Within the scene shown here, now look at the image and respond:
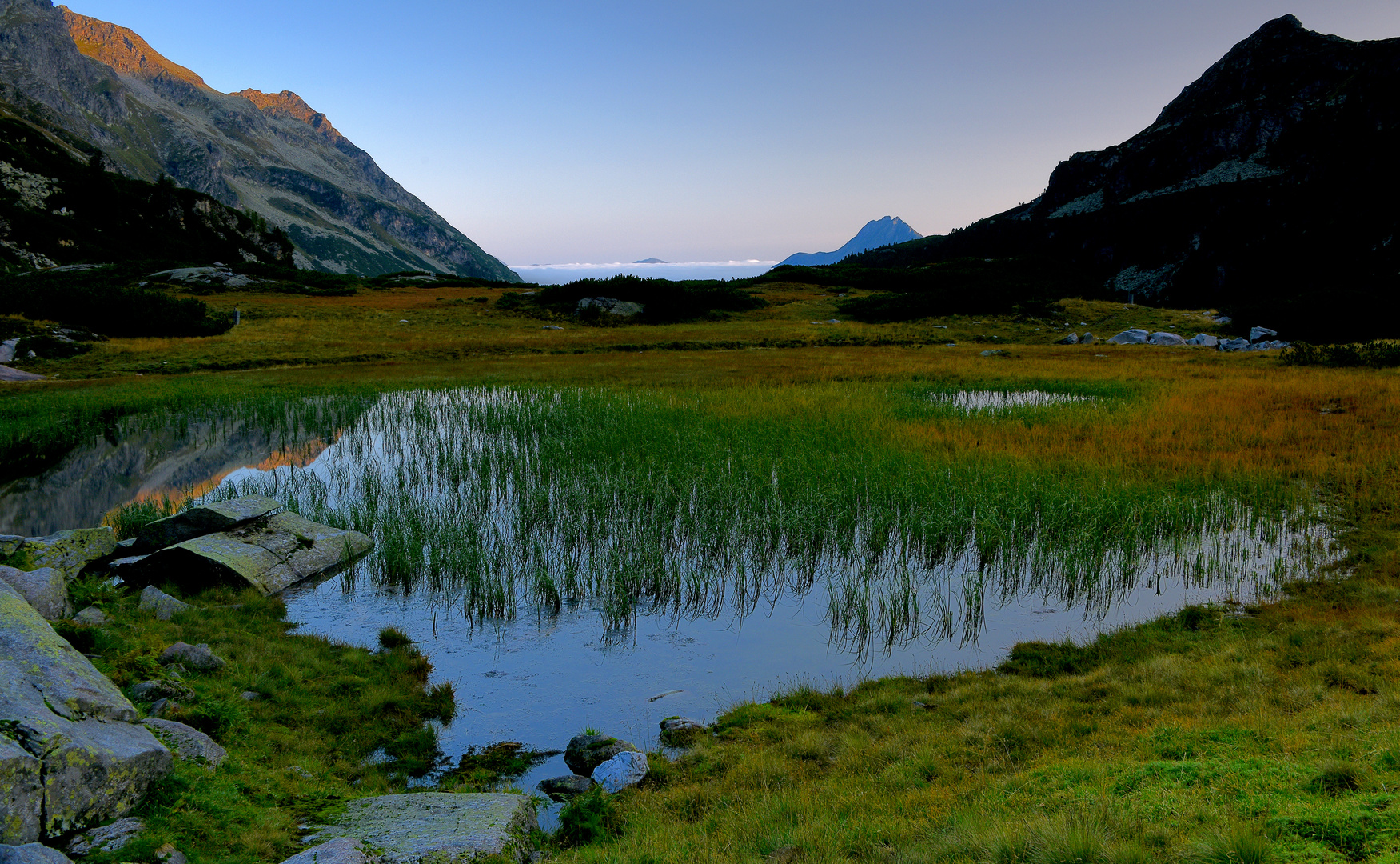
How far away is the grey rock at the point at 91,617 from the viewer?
887 centimetres

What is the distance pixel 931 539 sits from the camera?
42.4ft

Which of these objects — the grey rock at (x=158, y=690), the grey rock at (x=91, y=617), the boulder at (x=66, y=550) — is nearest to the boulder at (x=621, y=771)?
the grey rock at (x=158, y=690)

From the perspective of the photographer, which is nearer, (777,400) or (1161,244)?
(777,400)

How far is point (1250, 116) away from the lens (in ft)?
367

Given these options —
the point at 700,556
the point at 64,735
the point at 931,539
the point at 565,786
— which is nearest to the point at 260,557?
the point at 700,556

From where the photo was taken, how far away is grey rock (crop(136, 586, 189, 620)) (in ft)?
33.1

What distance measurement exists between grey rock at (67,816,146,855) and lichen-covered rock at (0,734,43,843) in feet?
0.86

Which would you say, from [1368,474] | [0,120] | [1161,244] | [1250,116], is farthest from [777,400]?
[0,120]

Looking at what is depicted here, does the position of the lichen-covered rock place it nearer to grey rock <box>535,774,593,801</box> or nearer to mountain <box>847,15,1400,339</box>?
grey rock <box>535,774,593,801</box>

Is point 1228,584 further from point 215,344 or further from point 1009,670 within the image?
point 215,344

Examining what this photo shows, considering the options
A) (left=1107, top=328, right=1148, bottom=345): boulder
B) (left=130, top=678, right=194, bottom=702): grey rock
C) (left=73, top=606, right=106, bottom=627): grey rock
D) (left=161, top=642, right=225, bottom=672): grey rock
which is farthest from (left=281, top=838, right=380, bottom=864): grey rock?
(left=1107, top=328, right=1148, bottom=345): boulder

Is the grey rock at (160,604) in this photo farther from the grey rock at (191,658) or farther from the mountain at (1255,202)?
the mountain at (1255,202)

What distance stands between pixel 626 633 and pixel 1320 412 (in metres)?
23.4

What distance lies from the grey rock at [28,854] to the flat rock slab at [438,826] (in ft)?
5.44
